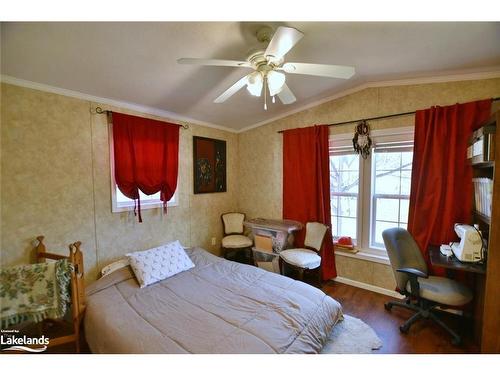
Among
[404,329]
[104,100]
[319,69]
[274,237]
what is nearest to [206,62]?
[319,69]

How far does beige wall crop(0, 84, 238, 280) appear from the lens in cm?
171

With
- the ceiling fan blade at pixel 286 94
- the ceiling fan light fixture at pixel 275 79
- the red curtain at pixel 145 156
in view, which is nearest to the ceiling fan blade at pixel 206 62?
the ceiling fan light fixture at pixel 275 79

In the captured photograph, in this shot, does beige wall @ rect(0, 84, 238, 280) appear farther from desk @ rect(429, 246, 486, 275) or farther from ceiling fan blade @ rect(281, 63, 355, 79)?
desk @ rect(429, 246, 486, 275)

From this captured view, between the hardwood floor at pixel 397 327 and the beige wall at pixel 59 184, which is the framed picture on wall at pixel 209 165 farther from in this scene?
the hardwood floor at pixel 397 327

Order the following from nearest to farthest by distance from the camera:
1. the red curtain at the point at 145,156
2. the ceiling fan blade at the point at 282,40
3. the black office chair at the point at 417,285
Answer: the ceiling fan blade at the point at 282,40 → the black office chair at the point at 417,285 → the red curtain at the point at 145,156

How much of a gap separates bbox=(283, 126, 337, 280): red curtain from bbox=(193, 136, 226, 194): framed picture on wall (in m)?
1.04

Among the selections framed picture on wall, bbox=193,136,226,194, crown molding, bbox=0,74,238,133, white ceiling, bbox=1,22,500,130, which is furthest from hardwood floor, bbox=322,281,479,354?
crown molding, bbox=0,74,238,133

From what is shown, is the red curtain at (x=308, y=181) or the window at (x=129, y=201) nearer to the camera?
the window at (x=129, y=201)

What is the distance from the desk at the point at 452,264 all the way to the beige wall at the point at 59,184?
2.93 m

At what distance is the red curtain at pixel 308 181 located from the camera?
2.82 meters

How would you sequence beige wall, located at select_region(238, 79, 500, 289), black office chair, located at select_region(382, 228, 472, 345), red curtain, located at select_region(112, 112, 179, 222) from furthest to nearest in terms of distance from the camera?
red curtain, located at select_region(112, 112, 179, 222) < beige wall, located at select_region(238, 79, 500, 289) < black office chair, located at select_region(382, 228, 472, 345)

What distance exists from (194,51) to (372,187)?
8.01 feet
